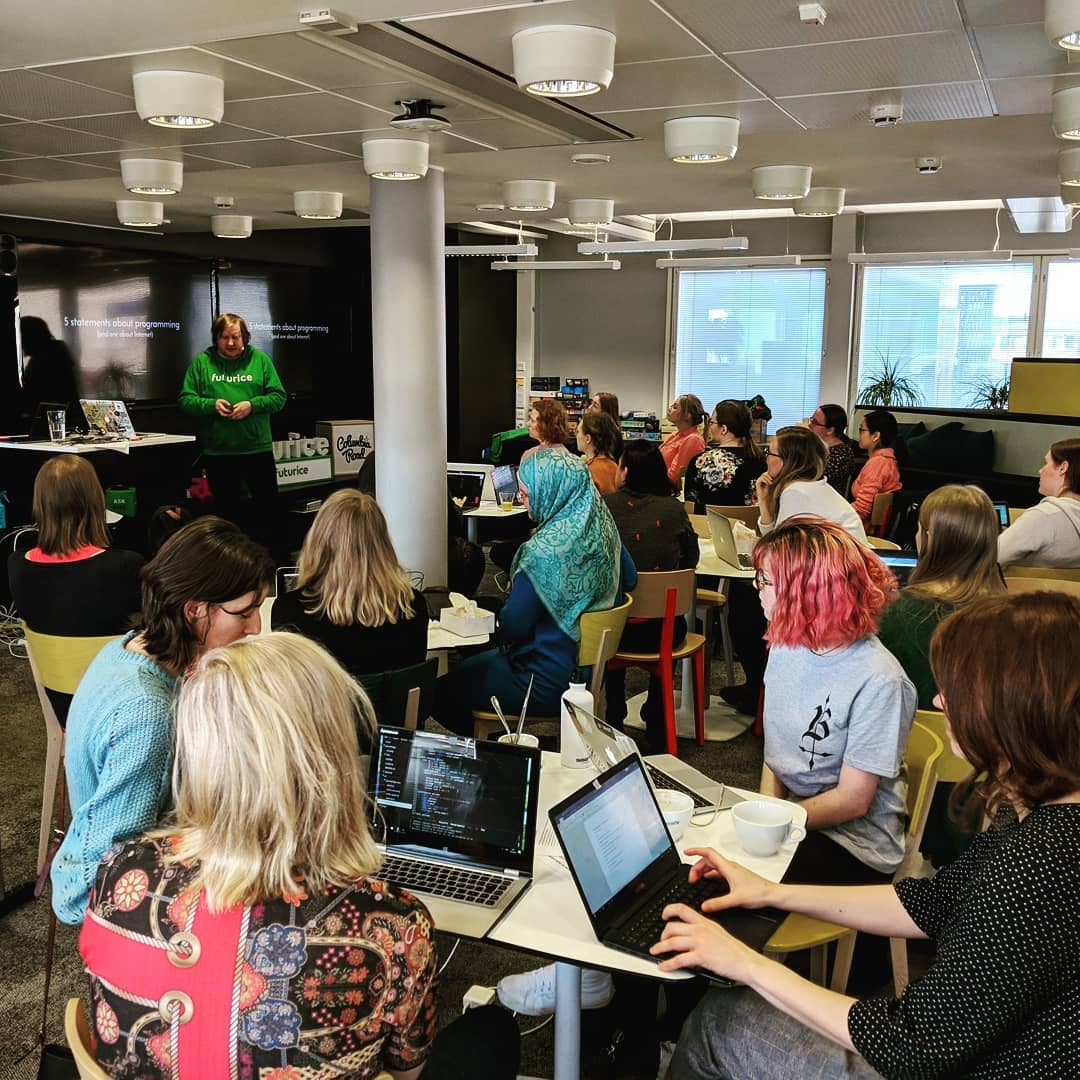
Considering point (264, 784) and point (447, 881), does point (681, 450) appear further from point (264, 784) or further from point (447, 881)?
point (264, 784)

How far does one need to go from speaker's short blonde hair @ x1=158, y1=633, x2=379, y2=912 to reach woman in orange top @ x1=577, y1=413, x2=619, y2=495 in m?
4.77

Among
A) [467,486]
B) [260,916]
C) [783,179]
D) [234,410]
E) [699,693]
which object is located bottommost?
[699,693]

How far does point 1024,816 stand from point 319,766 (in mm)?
1028

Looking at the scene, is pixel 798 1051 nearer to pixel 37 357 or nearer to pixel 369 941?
pixel 369 941

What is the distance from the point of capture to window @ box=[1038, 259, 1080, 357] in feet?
36.0

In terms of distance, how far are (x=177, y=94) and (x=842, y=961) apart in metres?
3.44

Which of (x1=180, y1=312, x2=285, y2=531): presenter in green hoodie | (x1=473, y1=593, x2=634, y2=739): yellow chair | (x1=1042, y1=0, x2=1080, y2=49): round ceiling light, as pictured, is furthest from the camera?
(x1=180, y1=312, x2=285, y2=531): presenter in green hoodie

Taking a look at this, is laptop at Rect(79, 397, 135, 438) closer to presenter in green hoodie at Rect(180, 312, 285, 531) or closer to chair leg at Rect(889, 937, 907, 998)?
presenter in green hoodie at Rect(180, 312, 285, 531)

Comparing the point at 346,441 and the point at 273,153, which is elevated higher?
the point at 273,153

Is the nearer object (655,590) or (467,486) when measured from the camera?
(655,590)

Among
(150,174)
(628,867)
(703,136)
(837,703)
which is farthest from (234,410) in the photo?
(628,867)

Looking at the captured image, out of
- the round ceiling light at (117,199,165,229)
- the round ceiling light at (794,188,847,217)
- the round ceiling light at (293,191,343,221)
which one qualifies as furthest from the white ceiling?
the round ceiling light at (117,199,165,229)

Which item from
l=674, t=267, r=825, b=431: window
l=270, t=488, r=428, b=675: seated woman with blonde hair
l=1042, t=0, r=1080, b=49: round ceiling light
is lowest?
l=270, t=488, r=428, b=675: seated woman with blonde hair

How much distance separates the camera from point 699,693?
186 inches
